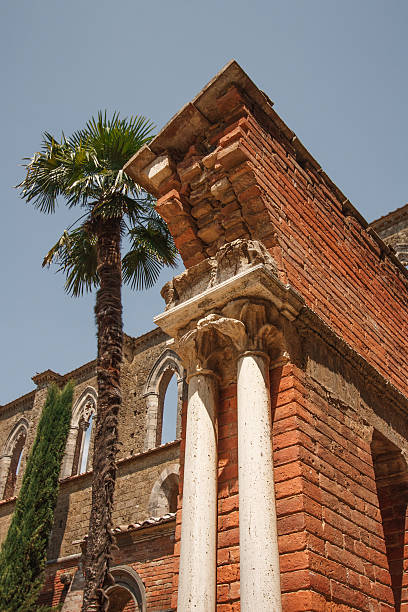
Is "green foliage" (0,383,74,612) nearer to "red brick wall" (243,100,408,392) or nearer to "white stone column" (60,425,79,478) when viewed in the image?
"white stone column" (60,425,79,478)

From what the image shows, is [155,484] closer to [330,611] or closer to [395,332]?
[395,332]

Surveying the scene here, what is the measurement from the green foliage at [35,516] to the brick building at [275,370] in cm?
1207

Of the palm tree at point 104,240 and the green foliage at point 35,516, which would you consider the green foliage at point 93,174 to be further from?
the green foliage at point 35,516

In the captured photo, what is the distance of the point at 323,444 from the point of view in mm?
3443

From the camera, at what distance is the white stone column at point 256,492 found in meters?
2.72

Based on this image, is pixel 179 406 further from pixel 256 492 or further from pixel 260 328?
pixel 256 492

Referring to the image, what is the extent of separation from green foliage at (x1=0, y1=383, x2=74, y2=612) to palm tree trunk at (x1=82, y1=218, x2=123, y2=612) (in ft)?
26.4

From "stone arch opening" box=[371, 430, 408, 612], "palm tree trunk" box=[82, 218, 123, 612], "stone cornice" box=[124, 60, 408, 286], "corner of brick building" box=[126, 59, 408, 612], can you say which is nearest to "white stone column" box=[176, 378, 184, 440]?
"palm tree trunk" box=[82, 218, 123, 612]

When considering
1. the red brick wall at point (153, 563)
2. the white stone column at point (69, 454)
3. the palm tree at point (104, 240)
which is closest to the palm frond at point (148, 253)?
the palm tree at point (104, 240)

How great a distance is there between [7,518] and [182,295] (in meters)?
17.7

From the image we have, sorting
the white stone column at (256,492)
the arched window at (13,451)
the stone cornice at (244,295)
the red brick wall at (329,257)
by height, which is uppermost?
the arched window at (13,451)

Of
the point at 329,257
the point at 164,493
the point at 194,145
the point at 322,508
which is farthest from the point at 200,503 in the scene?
the point at 164,493

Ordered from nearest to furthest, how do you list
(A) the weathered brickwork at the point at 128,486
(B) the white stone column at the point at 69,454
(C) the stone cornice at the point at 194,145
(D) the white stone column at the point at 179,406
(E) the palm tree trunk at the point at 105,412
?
(C) the stone cornice at the point at 194,145
(E) the palm tree trunk at the point at 105,412
(A) the weathered brickwork at the point at 128,486
(D) the white stone column at the point at 179,406
(B) the white stone column at the point at 69,454

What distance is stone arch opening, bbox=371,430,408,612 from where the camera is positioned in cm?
434
